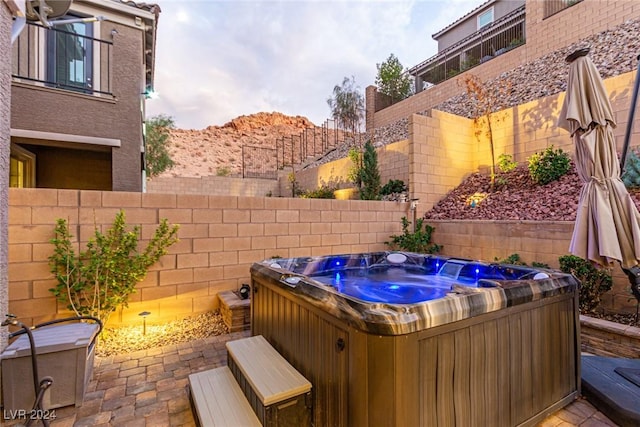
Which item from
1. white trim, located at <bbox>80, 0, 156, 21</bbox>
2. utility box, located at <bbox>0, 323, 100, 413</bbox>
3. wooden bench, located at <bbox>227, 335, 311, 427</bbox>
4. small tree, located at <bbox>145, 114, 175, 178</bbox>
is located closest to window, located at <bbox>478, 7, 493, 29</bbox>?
white trim, located at <bbox>80, 0, 156, 21</bbox>

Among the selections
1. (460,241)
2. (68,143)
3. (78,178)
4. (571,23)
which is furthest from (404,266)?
(571,23)

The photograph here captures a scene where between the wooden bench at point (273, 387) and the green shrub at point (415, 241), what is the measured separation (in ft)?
12.9

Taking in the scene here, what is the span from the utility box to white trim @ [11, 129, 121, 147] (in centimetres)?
378

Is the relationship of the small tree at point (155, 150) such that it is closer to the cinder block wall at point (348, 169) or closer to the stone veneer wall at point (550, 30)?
the cinder block wall at point (348, 169)

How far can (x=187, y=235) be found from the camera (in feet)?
12.6

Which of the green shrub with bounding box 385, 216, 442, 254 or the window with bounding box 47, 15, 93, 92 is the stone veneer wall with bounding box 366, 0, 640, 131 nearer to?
the green shrub with bounding box 385, 216, 442, 254

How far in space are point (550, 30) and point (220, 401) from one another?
1201 cm

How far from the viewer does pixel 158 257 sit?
361cm

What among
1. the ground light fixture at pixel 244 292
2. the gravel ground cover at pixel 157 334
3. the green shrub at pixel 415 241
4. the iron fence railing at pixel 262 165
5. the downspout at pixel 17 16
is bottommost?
the gravel ground cover at pixel 157 334

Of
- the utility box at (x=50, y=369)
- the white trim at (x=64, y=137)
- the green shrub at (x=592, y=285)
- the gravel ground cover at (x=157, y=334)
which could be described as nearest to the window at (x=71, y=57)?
the white trim at (x=64, y=137)

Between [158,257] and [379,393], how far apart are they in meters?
3.22

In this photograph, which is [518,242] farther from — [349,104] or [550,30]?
[349,104]

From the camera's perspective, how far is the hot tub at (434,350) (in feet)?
4.63

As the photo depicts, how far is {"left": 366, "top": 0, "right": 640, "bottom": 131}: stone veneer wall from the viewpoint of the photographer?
733 cm
